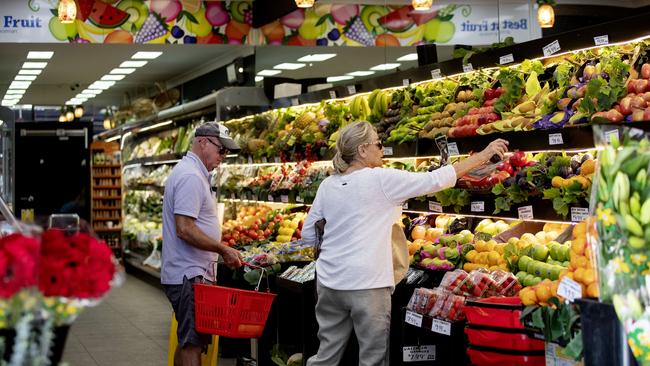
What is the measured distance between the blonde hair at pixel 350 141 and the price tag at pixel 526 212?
1.17 metres

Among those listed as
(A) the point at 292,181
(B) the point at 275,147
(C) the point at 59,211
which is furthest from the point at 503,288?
(C) the point at 59,211

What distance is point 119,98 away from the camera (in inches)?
869

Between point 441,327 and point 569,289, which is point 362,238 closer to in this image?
point 441,327

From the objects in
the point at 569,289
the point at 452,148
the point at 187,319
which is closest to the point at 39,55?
the point at 452,148

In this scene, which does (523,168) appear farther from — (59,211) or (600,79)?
(59,211)

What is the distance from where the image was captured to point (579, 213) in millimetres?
4863

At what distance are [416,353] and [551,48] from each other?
1927mm

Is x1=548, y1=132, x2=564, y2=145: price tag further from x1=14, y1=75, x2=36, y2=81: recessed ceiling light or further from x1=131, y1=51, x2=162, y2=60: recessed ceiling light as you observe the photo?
x1=14, y1=75, x2=36, y2=81: recessed ceiling light

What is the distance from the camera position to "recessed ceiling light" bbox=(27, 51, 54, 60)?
1375cm

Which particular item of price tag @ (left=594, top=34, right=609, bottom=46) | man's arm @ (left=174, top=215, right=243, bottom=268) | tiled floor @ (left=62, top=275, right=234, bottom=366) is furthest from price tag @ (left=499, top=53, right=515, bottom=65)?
tiled floor @ (left=62, top=275, right=234, bottom=366)

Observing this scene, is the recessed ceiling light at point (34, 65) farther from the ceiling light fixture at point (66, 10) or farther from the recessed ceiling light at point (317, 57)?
the ceiling light fixture at point (66, 10)

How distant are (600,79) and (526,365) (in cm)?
174

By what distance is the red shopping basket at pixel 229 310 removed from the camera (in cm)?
492

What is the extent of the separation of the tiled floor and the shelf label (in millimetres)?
3661
